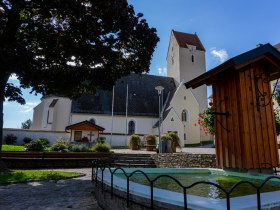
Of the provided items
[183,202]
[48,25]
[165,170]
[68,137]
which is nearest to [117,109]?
[68,137]

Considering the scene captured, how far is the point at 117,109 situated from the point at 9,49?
2949cm

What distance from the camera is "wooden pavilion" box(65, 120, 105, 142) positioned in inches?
1230

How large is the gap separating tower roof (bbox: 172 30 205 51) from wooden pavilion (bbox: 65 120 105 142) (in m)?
27.7

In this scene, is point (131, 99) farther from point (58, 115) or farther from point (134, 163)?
point (134, 163)

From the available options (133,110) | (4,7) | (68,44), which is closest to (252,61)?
(68,44)

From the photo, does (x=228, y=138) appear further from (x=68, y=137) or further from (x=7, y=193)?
(x=68, y=137)

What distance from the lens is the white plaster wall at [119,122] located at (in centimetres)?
3906

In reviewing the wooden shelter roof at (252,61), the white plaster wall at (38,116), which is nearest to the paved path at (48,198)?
the wooden shelter roof at (252,61)

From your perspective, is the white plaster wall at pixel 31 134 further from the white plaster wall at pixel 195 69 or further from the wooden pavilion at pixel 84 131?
the white plaster wall at pixel 195 69

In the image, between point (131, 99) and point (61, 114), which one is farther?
point (131, 99)

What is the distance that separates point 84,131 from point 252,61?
28125 mm

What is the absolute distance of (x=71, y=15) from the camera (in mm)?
13336

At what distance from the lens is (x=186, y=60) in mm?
51281

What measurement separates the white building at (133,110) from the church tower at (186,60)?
0.20m
